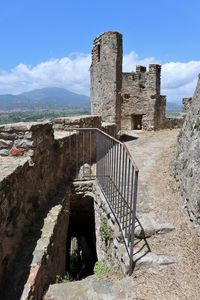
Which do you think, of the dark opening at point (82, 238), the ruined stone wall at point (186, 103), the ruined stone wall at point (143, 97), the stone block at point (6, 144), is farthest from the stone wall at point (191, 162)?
the ruined stone wall at point (186, 103)

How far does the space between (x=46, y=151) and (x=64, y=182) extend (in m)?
1.71

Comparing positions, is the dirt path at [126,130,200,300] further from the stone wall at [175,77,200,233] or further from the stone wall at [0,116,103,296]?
the stone wall at [0,116,103,296]

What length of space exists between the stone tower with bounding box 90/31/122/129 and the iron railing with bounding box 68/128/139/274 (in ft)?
22.2

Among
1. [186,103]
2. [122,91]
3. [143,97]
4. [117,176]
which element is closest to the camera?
[117,176]

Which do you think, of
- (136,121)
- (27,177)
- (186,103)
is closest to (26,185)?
(27,177)

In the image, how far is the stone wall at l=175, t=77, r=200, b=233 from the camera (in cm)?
577

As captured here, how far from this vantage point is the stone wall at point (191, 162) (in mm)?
5769

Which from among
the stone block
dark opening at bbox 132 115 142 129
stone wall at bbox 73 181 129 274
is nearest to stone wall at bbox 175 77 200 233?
stone wall at bbox 73 181 129 274

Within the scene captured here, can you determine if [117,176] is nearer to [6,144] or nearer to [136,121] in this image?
[6,144]

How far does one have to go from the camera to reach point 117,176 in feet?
20.7

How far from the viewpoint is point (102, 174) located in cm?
768

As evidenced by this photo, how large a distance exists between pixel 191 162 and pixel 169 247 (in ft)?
7.30

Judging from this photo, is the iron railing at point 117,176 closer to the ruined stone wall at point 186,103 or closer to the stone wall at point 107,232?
the stone wall at point 107,232

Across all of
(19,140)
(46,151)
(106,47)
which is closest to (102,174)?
(46,151)
